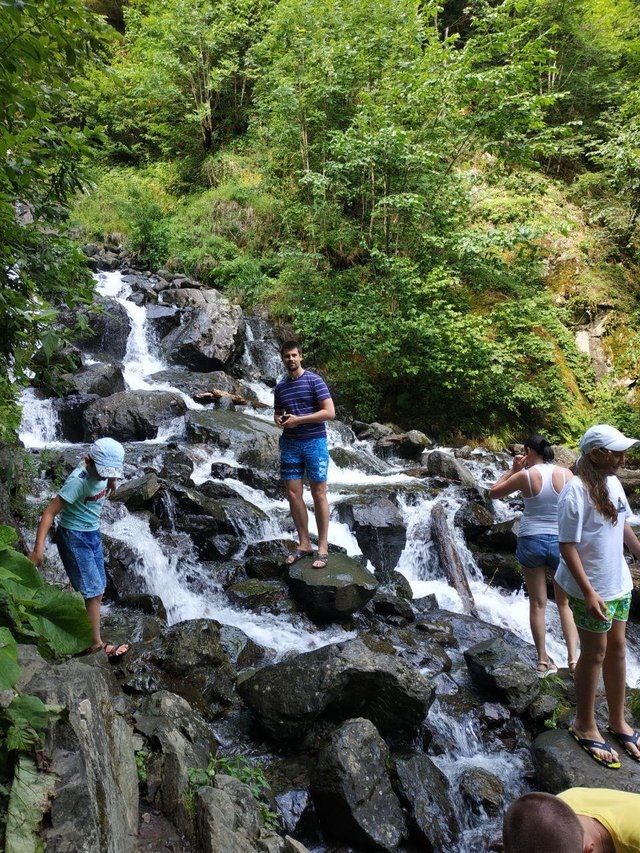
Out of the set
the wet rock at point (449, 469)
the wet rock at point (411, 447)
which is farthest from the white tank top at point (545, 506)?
the wet rock at point (411, 447)

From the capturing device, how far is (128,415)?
10.2 meters

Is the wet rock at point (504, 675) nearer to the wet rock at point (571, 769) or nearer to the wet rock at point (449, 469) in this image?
Result: the wet rock at point (571, 769)

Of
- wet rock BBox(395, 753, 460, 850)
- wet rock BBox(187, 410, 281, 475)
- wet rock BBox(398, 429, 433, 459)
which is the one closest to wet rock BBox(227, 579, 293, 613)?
wet rock BBox(395, 753, 460, 850)

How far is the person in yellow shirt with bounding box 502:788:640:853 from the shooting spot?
4.33ft

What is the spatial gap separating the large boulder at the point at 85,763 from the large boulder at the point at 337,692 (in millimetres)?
1426

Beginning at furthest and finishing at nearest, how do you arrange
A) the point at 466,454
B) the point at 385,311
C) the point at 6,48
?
the point at 385,311 → the point at 466,454 → the point at 6,48

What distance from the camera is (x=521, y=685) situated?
4449mm

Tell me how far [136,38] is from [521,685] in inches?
1182

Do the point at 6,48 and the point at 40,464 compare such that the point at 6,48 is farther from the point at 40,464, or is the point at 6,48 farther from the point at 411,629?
the point at 40,464

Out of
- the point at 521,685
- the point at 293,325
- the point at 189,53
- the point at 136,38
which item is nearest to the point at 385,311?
the point at 293,325

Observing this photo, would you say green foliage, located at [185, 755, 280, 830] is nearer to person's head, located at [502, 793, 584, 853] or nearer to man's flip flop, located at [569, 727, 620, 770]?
person's head, located at [502, 793, 584, 853]

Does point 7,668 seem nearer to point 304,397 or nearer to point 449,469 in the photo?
point 304,397

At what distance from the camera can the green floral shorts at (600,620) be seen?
316cm

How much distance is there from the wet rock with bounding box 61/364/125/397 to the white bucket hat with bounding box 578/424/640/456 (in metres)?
10.1
